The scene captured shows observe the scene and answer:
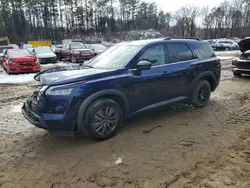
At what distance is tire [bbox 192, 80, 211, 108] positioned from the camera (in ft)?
17.2

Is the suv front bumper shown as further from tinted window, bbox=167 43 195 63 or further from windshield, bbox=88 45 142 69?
tinted window, bbox=167 43 195 63

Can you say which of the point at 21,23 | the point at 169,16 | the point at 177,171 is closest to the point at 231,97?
the point at 177,171

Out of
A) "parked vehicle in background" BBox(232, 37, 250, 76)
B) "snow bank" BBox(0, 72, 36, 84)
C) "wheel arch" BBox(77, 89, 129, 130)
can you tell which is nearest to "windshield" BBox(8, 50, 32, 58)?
"snow bank" BBox(0, 72, 36, 84)

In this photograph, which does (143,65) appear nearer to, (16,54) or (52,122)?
(52,122)

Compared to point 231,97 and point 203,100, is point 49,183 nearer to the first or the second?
point 203,100

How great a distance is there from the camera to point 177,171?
2875 millimetres

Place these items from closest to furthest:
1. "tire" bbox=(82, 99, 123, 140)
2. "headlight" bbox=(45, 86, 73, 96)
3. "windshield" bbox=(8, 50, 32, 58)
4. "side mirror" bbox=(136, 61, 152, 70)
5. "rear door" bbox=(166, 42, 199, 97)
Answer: "headlight" bbox=(45, 86, 73, 96), "tire" bbox=(82, 99, 123, 140), "side mirror" bbox=(136, 61, 152, 70), "rear door" bbox=(166, 42, 199, 97), "windshield" bbox=(8, 50, 32, 58)

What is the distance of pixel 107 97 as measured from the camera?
382cm

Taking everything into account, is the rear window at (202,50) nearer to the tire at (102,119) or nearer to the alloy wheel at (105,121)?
the tire at (102,119)

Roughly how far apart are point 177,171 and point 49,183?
164 centimetres

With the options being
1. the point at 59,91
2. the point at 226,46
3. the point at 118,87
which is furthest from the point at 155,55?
the point at 226,46

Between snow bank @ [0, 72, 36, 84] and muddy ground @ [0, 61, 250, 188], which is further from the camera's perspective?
snow bank @ [0, 72, 36, 84]

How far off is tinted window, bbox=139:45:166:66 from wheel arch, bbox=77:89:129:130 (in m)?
0.90

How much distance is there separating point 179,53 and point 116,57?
1.45 metres
